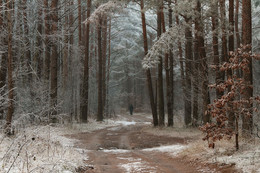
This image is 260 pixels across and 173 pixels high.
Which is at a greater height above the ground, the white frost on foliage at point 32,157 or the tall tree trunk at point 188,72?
the tall tree trunk at point 188,72

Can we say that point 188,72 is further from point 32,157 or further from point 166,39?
point 32,157

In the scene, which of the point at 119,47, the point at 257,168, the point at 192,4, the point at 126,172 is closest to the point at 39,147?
the point at 126,172

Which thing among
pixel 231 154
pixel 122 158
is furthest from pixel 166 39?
pixel 231 154

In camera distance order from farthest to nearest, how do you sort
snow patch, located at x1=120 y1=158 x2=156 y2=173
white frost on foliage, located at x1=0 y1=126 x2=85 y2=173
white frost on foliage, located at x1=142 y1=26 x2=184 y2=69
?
white frost on foliage, located at x1=142 y1=26 x2=184 y2=69 < snow patch, located at x1=120 y1=158 x2=156 y2=173 < white frost on foliage, located at x1=0 y1=126 x2=85 y2=173

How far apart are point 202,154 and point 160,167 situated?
1371mm

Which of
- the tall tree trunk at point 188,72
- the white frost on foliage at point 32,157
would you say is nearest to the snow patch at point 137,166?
the white frost on foliage at point 32,157

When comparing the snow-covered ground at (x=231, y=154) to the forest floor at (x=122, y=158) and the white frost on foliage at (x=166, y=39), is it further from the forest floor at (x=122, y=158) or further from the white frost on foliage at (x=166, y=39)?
the white frost on foliage at (x=166, y=39)

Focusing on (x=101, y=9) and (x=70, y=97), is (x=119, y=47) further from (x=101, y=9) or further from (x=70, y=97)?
(x=101, y=9)

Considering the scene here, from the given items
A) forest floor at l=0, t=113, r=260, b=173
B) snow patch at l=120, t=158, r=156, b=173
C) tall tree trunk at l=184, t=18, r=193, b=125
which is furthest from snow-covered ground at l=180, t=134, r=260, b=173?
tall tree trunk at l=184, t=18, r=193, b=125

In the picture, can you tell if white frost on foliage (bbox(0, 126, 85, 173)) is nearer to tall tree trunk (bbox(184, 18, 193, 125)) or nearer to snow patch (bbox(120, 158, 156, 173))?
snow patch (bbox(120, 158, 156, 173))

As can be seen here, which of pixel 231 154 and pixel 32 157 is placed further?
pixel 231 154

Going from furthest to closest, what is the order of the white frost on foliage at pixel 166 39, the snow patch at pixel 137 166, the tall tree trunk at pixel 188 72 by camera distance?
1. the tall tree trunk at pixel 188 72
2. the white frost on foliage at pixel 166 39
3. the snow patch at pixel 137 166

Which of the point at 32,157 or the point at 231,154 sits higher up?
the point at 32,157

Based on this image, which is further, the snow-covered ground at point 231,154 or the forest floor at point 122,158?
the snow-covered ground at point 231,154
